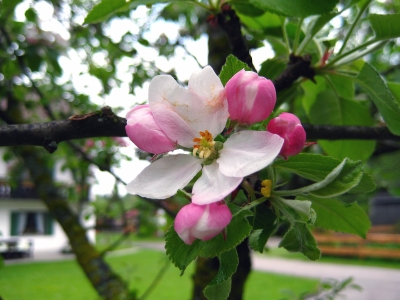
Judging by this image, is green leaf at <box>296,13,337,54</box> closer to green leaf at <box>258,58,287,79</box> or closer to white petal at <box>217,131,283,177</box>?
green leaf at <box>258,58,287,79</box>

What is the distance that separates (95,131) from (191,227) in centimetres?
39

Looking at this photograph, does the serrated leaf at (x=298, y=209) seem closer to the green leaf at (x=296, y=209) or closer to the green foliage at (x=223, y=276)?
the green leaf at (x=296, y=209)

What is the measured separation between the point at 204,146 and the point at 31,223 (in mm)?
20915

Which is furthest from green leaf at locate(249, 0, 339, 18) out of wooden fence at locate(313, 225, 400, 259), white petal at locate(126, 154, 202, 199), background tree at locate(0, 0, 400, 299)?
wooden fence at locate(313, 225, 400, 259)

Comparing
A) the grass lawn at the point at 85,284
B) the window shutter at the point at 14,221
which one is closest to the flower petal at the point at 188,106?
the grass lawn at the point at 85,284

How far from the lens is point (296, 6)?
874 millimetres

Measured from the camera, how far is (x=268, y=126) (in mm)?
662

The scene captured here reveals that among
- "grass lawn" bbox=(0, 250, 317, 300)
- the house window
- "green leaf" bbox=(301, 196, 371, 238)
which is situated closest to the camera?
"green leaf" bbox=(301, 196, 371, 238)

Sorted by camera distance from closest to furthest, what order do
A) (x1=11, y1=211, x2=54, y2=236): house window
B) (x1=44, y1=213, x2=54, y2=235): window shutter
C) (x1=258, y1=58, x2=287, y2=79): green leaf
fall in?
(x1=258, y1=58, x2=287, y2=79): green leaf, (x1=11, y1=211, x2=54, y2=236): house window, (x1=44, y1=213, x2=54, y2=235): window shutter

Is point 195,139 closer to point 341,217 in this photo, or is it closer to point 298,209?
point 298,209

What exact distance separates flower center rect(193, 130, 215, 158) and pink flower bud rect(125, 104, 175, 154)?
0.05 meters

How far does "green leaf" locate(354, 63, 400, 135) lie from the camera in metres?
0.94

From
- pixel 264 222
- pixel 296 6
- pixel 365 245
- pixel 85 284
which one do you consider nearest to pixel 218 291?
pixel 264 222

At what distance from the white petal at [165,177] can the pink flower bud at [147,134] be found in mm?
23
